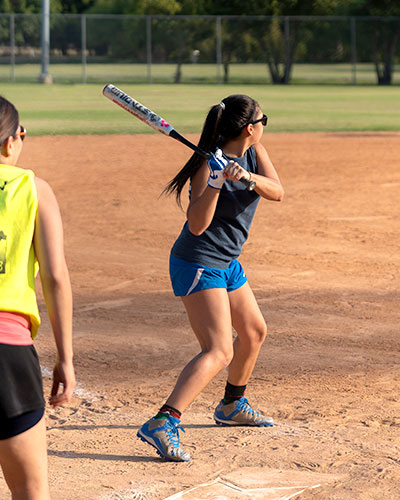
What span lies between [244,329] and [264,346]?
169 cm

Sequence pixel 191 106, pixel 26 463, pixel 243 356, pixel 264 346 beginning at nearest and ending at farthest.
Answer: pixel 26 463 < pixel 243 356 < pixel 264 346 < pixel 191 106

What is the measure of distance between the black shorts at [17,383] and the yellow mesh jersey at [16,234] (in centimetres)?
13

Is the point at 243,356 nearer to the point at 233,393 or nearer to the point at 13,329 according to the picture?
the point at 233,393

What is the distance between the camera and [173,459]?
3.90 metres

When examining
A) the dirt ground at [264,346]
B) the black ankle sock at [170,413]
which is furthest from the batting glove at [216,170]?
the dirt ground at [264,346]

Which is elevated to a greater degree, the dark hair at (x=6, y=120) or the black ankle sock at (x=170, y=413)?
the dark hair at (x=6, y=120)

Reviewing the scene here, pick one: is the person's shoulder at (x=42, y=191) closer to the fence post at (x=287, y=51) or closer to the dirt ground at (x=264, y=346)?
the dirt ground at (x=264, y=346)

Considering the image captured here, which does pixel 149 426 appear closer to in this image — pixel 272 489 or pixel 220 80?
pixel 272 489

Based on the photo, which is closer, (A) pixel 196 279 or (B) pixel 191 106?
(A) pixel 196 279

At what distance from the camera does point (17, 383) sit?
8.02 feet

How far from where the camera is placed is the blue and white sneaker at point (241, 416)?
436 cm

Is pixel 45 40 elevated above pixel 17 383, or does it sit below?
below

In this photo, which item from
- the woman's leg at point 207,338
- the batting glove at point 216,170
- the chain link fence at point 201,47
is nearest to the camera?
the batting glove at point 216,170

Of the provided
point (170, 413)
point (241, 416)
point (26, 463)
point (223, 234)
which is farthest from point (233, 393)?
point (26, 463)
